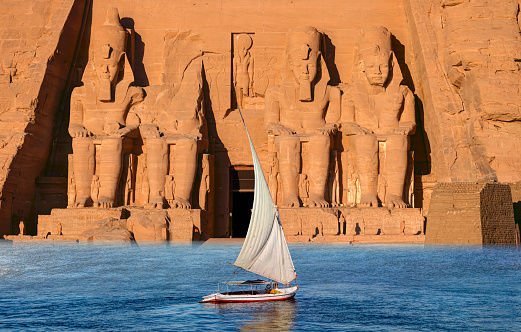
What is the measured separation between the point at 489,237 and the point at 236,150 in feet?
27.9

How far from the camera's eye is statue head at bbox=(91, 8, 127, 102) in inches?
1030

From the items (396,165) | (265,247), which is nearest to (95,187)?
(396,165)

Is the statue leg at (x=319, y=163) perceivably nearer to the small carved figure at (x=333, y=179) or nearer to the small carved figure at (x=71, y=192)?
the small carved figure at (x=333, y=179)

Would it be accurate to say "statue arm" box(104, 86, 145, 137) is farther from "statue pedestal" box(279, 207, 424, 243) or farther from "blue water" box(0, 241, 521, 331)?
"statue pedestal" box(279, 207, 424, 243)

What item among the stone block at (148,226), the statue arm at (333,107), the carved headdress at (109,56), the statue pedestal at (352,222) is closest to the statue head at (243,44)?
the statue arm at (333,107)

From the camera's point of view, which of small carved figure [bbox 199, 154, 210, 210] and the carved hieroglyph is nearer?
the carved hieroglyph

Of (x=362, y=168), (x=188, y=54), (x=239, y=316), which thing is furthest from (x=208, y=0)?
(x=239, y=316)

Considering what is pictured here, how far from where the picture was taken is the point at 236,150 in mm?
27281

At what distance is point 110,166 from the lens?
25.3m

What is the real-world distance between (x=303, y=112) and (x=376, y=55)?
8.39 feet

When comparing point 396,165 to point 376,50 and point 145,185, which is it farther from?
point 145,185

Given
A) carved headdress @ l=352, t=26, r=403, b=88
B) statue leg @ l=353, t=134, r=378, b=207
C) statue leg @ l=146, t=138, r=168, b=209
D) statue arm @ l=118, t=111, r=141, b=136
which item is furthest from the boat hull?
carved headdress @ l=352, t=26, r=403, b=88

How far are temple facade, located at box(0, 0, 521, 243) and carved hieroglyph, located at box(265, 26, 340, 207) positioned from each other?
0.14ft

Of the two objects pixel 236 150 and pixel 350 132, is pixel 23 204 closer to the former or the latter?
pixel 236 150
